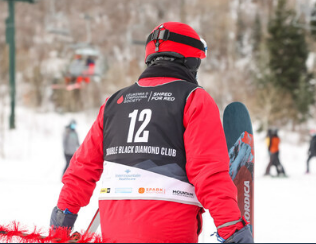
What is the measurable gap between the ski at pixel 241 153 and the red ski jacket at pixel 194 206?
2.94 feet

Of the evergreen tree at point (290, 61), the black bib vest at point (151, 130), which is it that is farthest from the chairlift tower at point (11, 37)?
the evergreen tree at point (290, 61)

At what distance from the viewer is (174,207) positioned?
165 cm

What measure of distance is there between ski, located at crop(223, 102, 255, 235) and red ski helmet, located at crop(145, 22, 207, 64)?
855 mm

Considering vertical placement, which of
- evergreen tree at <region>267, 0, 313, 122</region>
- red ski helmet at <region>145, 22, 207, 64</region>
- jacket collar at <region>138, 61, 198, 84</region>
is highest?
evergreen tree at <region>267, 0, 313, 122</region>

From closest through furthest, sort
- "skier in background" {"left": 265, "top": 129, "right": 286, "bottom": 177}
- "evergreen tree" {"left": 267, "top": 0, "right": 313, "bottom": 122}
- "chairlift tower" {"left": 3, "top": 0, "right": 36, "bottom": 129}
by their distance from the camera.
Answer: "skier in background" {"left": 265, "top": 129, "right": 286, "bottom": 177} < "chairlift tower" {"left": 3, "top": 0, "right": 36, "bottom": 129} < "evergreen tree" {"left": 267, "top": 0, "right": 313, "bottom": 122}

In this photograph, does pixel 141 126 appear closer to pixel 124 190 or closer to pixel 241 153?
pixel 124 190

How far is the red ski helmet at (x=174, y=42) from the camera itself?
6.25 ft

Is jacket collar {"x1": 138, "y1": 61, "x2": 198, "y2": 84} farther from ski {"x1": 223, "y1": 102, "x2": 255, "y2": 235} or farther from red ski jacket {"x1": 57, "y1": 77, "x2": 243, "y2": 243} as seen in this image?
ski {"x1": 223, "y1": 102, "x2": 255, "y2": 235}

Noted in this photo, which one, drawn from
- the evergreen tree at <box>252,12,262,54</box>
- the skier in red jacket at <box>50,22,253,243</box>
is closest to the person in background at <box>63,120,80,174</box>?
the skier in red jacket at <box>50,22,253,243</box>

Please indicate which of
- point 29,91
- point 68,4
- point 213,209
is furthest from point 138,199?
point 68,4

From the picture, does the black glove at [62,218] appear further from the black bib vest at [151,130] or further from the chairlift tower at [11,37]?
the chairlift tower at [11,37]

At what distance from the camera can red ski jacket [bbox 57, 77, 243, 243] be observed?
1.54 m

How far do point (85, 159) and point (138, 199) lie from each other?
1.25 ft

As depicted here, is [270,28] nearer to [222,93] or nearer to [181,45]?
[222,93]
